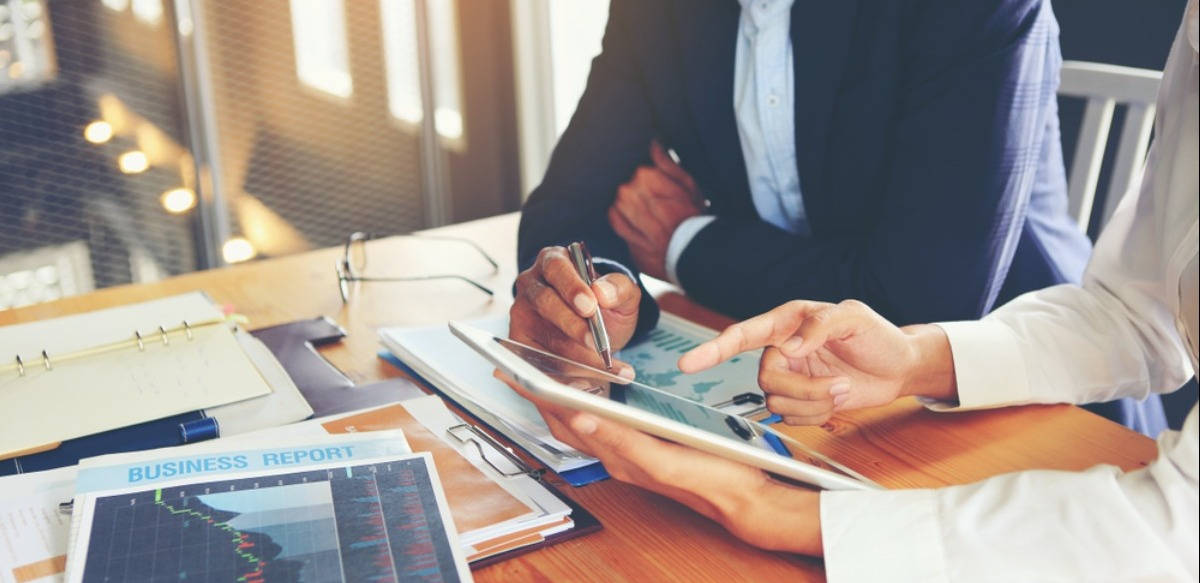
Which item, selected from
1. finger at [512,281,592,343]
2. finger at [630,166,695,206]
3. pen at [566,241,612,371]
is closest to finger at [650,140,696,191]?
finger at [630,166,695,206]

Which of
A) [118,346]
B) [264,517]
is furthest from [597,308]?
[118,346]

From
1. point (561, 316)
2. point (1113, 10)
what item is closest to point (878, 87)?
point (561, 316)

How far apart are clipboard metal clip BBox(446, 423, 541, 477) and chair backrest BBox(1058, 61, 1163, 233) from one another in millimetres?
1259

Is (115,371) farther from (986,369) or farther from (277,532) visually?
(986,369)

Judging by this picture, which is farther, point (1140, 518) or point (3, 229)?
point (3, 229)

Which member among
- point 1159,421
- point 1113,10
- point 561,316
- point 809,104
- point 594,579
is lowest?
point 1159,421

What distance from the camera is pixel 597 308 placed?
948mm

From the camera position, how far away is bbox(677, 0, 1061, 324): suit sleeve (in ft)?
3.54

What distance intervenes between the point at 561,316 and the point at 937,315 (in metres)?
0.45

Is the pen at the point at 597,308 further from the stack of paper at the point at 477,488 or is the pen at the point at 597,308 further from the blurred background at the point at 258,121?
the blurred background at the point at 258,121

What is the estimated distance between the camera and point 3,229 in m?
2.61

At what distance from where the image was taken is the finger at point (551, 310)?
972 millimetres

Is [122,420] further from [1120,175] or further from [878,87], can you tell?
[1120,175]

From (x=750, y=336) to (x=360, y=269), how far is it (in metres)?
0.74
